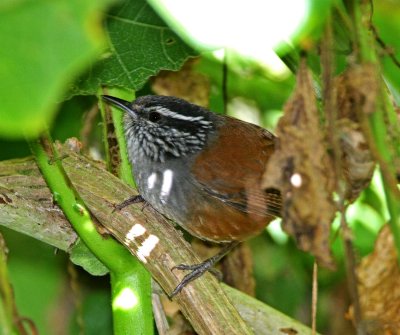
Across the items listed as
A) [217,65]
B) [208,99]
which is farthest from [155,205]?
[217,65]

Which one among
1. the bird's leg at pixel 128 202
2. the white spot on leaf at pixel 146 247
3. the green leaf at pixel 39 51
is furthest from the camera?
the bird's leg at pixel 128 202

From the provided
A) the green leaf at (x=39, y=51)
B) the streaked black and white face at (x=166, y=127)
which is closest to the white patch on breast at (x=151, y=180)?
the streaked black and white face at (x=166, y=127)

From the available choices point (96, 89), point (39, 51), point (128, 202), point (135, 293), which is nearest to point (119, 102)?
point (96, 89)

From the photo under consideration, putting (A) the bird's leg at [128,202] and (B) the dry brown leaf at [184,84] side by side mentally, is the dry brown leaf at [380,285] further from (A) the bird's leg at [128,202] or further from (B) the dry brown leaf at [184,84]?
(B) the dry brown leaf at [184,84]

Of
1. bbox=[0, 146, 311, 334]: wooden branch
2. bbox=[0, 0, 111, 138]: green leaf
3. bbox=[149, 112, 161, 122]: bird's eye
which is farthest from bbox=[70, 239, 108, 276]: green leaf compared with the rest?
bbox=[0, 0, 111, 138]: green leaf

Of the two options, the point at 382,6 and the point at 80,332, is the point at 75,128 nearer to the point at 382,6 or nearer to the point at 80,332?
the point at 80,332

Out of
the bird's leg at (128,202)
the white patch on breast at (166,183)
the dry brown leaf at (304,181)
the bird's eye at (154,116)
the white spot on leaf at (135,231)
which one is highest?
the dry brown leaf at (304,181)

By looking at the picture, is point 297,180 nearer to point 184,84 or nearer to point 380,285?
point 380,285

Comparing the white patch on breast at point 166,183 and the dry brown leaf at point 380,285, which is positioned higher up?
the white patch on breast at point 166,183
